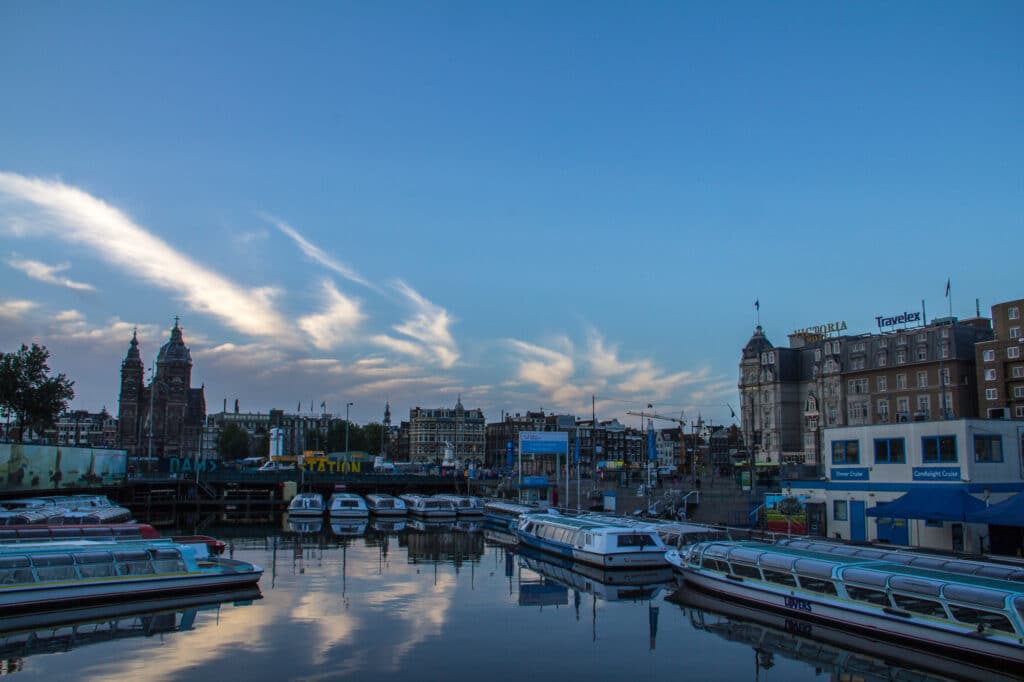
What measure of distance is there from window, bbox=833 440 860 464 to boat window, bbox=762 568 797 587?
17.5 m

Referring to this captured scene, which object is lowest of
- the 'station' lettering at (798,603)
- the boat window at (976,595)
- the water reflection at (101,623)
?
the water reflection at (101,623)

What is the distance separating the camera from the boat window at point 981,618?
20859 mm

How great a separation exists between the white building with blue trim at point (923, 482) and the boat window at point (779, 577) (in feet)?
30.6

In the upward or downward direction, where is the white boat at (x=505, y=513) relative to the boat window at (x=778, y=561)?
downward

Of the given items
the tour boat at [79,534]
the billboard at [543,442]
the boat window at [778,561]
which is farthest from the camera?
the billboard at [543,442]

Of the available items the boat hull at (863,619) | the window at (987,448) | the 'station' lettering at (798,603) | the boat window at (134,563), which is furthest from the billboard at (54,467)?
the window at (987,448)

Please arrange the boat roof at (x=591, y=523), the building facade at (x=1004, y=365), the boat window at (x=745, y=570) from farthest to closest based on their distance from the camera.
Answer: the building facade at (x=1004, y=365) < the boat roof at (x=591, y=523) < the boat window at (x=745, y=570)

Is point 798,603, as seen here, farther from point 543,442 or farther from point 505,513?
point 543,442

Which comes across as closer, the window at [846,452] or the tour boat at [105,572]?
the tour boat at [105,572]

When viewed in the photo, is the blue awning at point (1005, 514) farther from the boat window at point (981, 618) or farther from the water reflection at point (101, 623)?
the water reflection at point (101, 623)

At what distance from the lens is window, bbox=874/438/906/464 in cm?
4122

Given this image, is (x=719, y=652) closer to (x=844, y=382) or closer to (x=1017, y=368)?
(x=1017, y=368)

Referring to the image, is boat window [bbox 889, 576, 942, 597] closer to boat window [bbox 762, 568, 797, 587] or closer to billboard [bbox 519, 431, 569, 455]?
boat window [bbox 762, 568, 797, 587]

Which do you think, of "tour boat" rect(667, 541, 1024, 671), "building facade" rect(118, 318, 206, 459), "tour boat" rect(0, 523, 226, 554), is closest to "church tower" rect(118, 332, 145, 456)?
"building facade" rect(118, 318, 206, 459)
